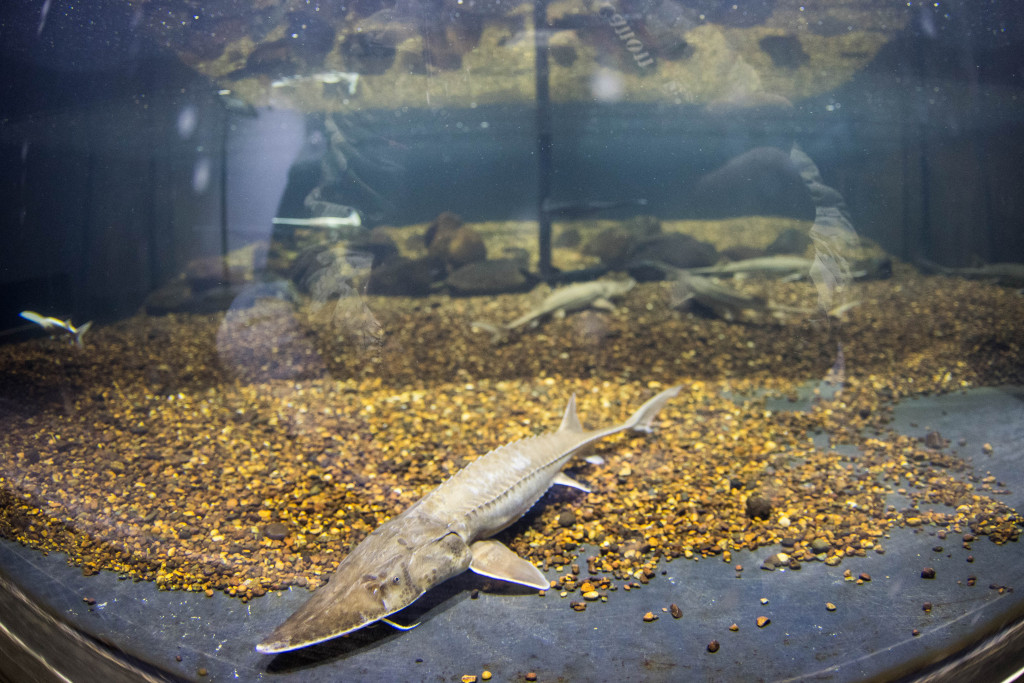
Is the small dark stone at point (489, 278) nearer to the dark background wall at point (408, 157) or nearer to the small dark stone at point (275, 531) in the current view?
the dark background wall at point (408, 157)

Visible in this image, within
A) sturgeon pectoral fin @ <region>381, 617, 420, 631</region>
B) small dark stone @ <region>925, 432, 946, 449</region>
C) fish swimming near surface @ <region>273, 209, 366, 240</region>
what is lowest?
sturgeon pectoral fin @ <region>381, 617, 420, 631</region>

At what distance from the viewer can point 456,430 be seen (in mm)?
3010

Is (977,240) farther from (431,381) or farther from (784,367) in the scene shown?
(431,381)

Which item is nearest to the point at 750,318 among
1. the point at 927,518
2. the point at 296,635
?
the point at 927,518

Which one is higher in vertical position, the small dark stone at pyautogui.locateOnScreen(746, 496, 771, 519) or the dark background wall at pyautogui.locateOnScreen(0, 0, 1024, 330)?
the dark background wall at pyautogui.locateOnScreen(0, 0, 1024, 330)

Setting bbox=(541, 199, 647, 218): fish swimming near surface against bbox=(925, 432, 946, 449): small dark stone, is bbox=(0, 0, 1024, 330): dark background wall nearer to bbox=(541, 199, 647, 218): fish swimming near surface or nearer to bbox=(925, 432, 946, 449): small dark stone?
bbox=(541, 199, 647, 218): fish swimming near surface

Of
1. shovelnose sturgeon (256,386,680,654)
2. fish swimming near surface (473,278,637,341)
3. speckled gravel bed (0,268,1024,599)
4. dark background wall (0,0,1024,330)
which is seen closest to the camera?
shovelnose sturgeon (256,386,680,654)

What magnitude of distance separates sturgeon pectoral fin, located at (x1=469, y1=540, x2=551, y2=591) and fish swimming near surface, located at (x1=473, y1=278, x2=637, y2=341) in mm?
2766

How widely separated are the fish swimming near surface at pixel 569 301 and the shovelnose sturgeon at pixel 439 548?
2303 millimetres

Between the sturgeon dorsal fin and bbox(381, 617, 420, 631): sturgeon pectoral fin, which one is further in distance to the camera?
the sturgeon dorsal fin

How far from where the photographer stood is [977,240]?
6.16m

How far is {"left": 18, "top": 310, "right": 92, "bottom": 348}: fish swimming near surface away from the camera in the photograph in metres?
3.30

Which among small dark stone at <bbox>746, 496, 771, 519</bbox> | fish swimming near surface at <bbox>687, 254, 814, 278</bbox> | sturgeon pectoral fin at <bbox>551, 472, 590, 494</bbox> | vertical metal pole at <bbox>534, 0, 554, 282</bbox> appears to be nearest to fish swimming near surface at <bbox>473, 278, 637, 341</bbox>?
vertical metal pole at <bbox>534, 0, 554, 282</bbox>

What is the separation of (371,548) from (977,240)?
320 inches
